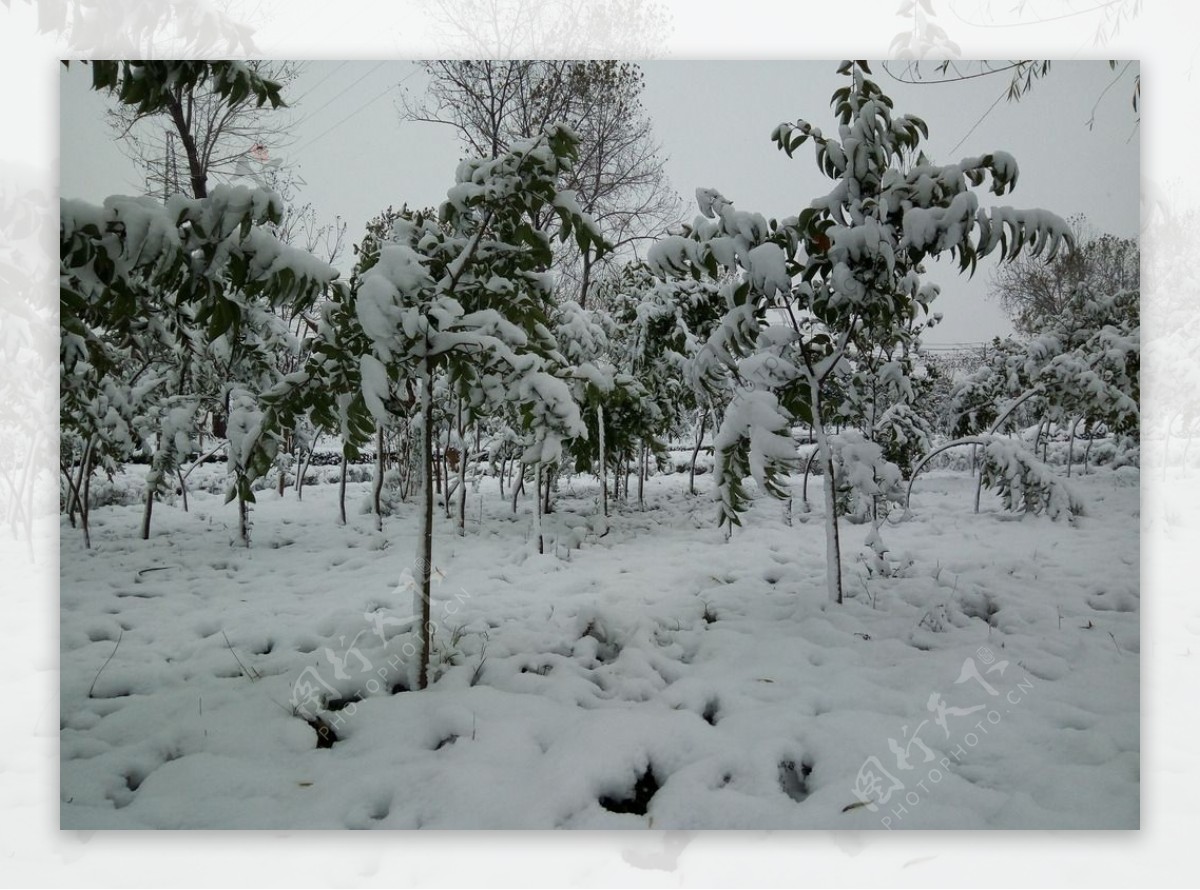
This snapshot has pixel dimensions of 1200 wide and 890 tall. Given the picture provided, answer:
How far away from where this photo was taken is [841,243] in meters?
1.82

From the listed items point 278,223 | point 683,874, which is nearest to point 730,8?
point 278,223

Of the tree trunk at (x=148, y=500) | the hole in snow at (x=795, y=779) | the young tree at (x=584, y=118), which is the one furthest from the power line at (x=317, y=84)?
the hole in snow at (x=795, y=779)

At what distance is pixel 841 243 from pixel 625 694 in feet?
4.63

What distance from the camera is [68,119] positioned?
6.06ft

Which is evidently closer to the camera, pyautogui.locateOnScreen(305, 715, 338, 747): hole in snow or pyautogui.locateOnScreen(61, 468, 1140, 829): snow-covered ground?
pyautogui.locateOnScreen(61, 468, 1140, 829): snow-covered ground

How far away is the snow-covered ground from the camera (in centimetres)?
132

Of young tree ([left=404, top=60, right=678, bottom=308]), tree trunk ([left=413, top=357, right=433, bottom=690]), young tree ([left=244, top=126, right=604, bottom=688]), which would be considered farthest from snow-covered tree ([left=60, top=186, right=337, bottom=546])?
young tree ([left=404, top=60, right=678, bottom=308])

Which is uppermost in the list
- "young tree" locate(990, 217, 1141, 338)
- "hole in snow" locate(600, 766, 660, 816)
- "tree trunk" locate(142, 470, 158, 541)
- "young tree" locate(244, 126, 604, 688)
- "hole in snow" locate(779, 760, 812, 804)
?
"young tree" locate(990, 217, 1141, 338)

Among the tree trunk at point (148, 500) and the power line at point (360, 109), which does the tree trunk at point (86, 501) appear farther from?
the power line at point (360, 109)

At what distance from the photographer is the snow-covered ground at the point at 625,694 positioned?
1.32 meters

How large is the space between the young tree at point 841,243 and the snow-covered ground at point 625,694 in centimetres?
57

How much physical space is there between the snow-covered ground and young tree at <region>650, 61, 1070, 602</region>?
569mm

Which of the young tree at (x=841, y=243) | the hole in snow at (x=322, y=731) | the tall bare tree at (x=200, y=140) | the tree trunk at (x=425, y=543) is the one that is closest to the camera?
the hole in snow at (x=322, y=731)

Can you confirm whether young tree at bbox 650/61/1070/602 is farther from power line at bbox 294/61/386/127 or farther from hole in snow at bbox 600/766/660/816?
power line at bbox 294/61/386/127
